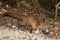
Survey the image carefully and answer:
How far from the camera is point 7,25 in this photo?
24.9 ft

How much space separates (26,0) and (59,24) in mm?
1862

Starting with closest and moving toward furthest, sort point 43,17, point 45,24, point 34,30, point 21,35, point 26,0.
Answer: point 21,35 < point 34,30 < point 45,24 < point 43,17 < point 26,0

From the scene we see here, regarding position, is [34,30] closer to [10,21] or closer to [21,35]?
[21,35]

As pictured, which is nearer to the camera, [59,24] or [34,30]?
[34,30]

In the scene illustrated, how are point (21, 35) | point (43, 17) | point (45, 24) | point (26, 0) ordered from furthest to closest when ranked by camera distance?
point (26, 0) < point (43, 17) < point (45, 24) < point (21, 35)

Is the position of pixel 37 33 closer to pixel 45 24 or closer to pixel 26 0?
pixel 45 24

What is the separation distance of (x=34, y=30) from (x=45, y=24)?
0.77 meters

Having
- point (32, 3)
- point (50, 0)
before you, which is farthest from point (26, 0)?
point (50, 0)

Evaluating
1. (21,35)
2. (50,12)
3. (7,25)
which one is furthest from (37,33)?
(50,12)

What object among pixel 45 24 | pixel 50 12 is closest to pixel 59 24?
pixel 45 24

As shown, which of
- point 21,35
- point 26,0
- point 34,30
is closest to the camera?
point 21,35

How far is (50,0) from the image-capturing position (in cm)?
962

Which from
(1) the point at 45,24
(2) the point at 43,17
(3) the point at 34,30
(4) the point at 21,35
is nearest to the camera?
(4) the point at 21,35

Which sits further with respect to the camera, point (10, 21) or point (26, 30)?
point (10, 21)
